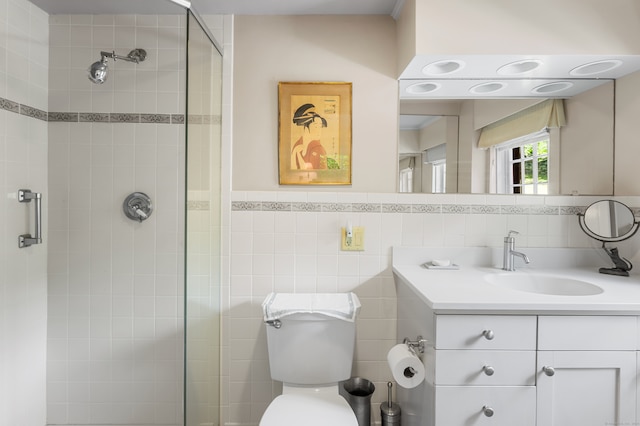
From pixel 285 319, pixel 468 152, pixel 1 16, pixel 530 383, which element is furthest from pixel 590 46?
pixel 1 16

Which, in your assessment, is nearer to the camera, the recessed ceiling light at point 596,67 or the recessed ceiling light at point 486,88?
the recessed ceiling light at point 596,67

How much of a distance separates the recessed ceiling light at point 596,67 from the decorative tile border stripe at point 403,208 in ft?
2.26

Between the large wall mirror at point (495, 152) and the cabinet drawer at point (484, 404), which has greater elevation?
the large wall mirror at point (495, 152)

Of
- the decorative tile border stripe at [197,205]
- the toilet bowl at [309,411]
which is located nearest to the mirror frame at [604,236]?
the toilet bowl at [309,411]

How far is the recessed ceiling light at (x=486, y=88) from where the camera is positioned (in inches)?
74.0

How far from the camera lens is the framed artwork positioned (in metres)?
1.87

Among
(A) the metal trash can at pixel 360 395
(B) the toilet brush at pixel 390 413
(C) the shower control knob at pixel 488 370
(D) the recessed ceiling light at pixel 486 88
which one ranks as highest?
(D) the recessed ceiling light at pixel 486 88

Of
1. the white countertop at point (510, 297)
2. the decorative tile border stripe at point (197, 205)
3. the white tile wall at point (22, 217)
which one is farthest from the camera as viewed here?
the white tile wall at point (22, 217)

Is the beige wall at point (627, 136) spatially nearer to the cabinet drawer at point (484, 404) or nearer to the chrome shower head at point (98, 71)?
the cabinet drawer at point (484, 404)

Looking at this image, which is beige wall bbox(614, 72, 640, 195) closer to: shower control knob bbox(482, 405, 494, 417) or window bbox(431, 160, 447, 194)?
window bbox(431, 160, 447, 194)

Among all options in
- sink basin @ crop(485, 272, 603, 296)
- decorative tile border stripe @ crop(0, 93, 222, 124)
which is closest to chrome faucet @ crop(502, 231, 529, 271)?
sink basin @ crop(485, 272, 603, 296)

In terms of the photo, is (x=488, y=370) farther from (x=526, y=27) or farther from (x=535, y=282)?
(x=526, y=27)

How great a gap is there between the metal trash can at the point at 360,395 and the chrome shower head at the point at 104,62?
6.39ft

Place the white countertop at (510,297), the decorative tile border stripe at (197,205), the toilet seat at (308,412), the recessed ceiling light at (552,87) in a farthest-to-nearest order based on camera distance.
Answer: the recessed ceiling light at (552,87)
the decorative tile border stripe at (197,205)
the toilet seat at (308,412)
the white countertop at (510,297)
